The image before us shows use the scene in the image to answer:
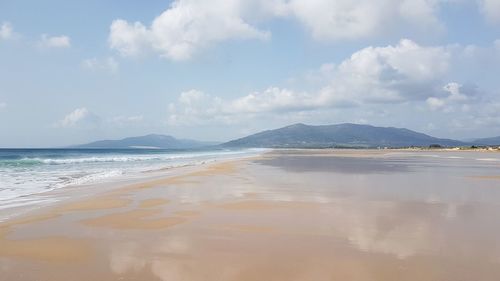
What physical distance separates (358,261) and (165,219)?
204 inches

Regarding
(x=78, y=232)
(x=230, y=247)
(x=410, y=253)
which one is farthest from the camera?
(x=78, y=232)

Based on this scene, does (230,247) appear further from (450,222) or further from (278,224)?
(450,222)

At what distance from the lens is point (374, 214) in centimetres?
981

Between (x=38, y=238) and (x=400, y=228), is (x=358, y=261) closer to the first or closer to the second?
(x=400, y=228)

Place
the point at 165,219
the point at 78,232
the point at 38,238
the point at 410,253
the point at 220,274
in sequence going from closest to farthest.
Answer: the point at 220,274 → the point at 410,253 → the point at 38,238 → the point at 78,232 → the point at 165,219

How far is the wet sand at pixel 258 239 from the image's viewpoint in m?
5.57

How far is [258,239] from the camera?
7.43 meters

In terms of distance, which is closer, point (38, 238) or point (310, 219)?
point (38, 238)

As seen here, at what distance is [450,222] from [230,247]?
18.1ft

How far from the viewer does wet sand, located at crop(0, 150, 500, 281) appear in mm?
5566

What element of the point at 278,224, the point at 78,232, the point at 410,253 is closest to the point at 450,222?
the point at 410,253

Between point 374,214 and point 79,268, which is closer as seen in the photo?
point 79,268

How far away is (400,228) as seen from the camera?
8234 mm

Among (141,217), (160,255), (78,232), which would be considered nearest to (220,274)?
(160,255)
